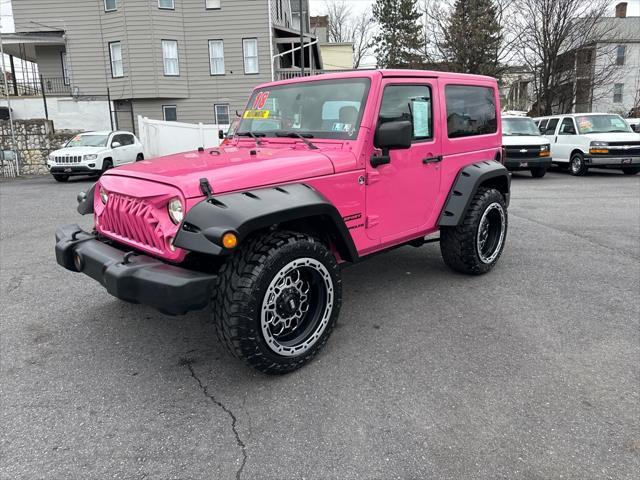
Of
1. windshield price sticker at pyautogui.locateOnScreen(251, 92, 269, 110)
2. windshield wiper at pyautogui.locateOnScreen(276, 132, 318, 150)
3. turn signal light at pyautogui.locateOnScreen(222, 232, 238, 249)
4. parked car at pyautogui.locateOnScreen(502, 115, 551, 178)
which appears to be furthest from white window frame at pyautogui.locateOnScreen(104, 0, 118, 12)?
turn signal light at pyautogui.locateOnScreen(222, 232, 238, 249)

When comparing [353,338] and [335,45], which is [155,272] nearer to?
[353,338]

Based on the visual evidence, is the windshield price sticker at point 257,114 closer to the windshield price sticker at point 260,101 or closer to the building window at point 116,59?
the windshield price sticker at point 260,101

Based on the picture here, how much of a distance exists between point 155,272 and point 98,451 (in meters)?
0.95

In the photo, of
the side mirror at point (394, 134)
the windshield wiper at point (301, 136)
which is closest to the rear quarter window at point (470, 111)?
the side mirror at point (394, 134)

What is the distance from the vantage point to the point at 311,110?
407 cm

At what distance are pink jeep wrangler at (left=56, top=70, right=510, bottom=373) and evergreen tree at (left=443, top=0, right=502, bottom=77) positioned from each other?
2643cm

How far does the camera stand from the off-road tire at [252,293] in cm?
285

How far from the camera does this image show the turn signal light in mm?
2627

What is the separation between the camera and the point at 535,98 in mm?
30969

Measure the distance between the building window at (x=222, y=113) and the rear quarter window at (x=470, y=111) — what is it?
20.8m

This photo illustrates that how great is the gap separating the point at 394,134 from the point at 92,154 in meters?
13.7

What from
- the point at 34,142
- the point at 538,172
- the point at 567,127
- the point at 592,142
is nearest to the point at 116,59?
the point at 34,142

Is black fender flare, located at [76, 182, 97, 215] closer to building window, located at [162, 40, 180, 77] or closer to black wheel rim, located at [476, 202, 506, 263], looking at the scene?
black wheel rim, located at [476, 202, 506, 263]

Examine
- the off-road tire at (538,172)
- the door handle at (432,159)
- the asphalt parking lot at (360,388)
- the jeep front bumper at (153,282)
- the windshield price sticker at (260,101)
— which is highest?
the windshield price sticker at (260,101)
